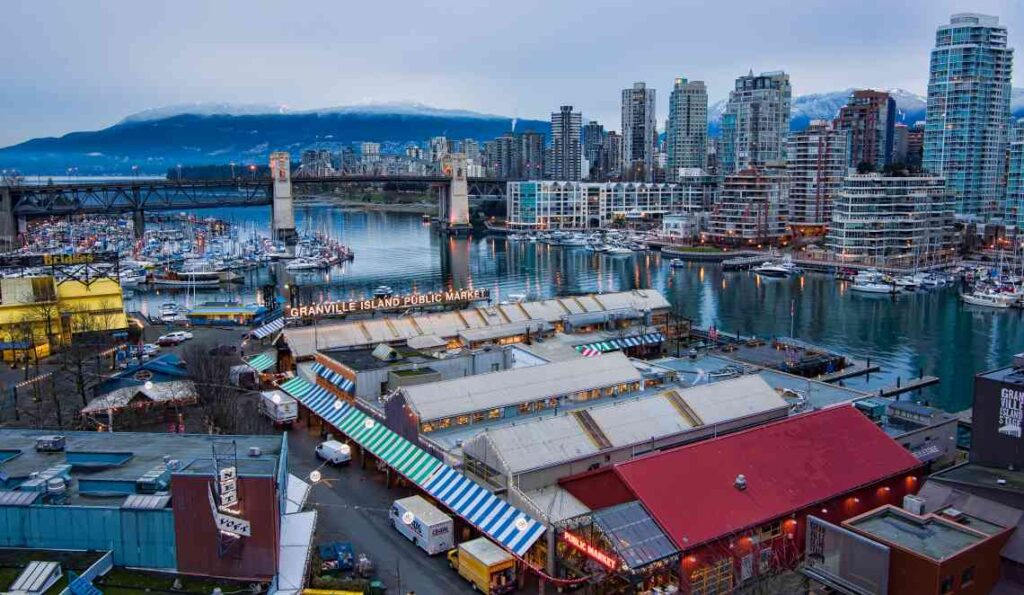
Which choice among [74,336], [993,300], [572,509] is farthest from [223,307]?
[993,300]

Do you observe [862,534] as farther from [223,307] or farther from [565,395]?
[223,307]

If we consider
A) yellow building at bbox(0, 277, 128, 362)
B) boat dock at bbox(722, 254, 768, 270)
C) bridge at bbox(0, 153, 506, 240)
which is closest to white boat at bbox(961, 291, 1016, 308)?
boat dock at bbox(722, 254, 768, 270)

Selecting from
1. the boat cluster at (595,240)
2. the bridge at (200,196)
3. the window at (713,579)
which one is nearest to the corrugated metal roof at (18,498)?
the window at (713,579)

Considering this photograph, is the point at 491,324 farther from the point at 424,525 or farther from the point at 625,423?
the point at 424,525

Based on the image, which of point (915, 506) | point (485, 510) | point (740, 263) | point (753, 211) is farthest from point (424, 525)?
point (753, 211)

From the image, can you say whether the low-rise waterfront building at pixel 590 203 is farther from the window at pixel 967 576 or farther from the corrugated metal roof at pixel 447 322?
the window at pixel 967 576

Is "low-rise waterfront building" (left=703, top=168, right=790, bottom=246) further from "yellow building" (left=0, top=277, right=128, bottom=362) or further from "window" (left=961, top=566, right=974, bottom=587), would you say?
"window" (left=961, top=566, right=974, bottom=587)

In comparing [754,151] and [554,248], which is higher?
[754,151]
